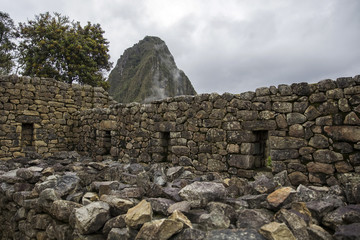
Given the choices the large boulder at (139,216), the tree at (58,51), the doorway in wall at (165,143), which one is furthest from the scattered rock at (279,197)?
the tree at (58,51)

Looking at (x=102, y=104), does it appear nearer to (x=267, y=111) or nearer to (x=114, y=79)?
(x=267, y=111)

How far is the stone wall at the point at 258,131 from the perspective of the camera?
467 cm

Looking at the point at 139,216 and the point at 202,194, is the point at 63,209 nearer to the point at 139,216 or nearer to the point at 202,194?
the point at 139,216

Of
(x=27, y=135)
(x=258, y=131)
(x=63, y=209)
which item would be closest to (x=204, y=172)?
(x=258, y=131)

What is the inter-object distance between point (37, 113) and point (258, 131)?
331 inches

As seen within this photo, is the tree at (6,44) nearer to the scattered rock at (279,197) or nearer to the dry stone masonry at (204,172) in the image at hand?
the dry stone masonry at (204,172)

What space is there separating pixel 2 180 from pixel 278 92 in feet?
20.7

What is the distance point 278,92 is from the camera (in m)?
5.27

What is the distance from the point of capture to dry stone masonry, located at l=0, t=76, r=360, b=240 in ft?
9.42

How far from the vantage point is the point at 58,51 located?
16.2 meters

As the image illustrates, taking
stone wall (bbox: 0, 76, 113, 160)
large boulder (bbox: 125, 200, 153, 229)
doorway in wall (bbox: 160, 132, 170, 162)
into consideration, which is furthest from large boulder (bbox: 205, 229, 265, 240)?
stone wall (bbox: 0, 76, 113, 160)

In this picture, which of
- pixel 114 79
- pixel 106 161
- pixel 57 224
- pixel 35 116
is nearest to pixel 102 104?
pixel 35 116

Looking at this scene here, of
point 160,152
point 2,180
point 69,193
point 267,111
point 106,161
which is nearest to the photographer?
point 69,193

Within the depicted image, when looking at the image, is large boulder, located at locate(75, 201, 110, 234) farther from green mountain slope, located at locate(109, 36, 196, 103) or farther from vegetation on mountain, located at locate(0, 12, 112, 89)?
green mountain slope, located at locate(109, 36, 196, 103)
